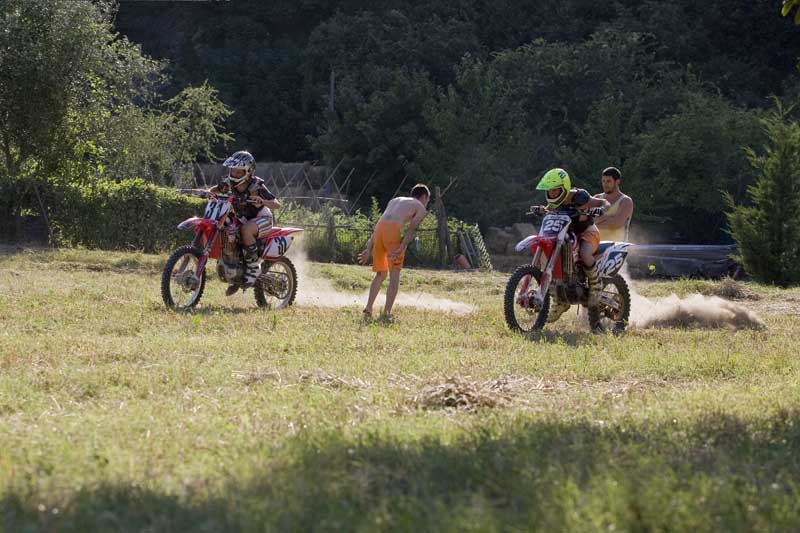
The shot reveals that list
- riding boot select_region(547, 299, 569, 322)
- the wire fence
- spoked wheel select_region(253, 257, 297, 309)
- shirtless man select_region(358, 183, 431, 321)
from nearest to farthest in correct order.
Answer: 1. riding boot select_region(547, 299, 569, 322)
2. shirtless man select_region(358, 183, 431, 321)
3. spoked wheel select_region(253, 257, 297, 309)
4. the wire fence

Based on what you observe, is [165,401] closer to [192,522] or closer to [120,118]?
[192,522]

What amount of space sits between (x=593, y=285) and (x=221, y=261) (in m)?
4.21

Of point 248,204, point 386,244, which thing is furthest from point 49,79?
A: point 386,244

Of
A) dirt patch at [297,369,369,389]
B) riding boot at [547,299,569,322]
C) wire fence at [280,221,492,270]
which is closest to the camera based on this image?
dirt patch at [297,369,369,389]

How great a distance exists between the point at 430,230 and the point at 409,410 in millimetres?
19704

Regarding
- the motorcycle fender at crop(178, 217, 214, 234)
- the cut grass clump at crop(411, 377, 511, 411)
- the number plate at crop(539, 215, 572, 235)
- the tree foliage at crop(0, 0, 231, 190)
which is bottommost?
the cut grass clump at crop(411, 377, 511, 411)

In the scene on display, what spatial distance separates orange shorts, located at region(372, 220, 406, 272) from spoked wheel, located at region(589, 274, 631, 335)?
7.42 feet

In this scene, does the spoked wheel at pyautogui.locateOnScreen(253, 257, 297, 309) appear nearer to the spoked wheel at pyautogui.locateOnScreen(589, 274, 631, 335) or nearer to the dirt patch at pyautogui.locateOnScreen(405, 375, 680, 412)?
the spoked wheel at pyautogui.locateOnScreen(589, 274, 631, 335)

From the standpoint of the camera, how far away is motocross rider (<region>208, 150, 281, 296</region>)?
515 inches

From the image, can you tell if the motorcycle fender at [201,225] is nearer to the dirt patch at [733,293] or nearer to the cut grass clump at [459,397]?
the cut grass clump at [459,397]

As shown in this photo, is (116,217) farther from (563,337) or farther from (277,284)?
(563,337)

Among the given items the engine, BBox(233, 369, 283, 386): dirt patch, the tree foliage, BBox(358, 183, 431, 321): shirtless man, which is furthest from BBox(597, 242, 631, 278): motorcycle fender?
the tree foliage

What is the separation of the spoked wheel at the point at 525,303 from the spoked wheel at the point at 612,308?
2.51 ft

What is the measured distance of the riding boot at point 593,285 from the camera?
470 inches
